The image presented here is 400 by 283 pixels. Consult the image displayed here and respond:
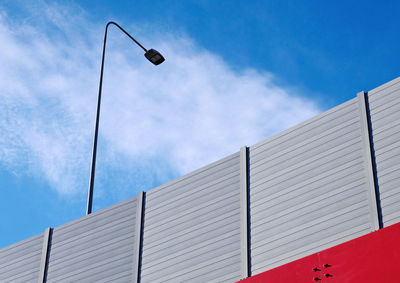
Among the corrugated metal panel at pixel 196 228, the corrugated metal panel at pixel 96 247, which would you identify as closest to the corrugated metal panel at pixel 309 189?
the corrugated metal panel at pixel 196 228

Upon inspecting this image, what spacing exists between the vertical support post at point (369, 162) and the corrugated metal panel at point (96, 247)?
5374 millimetres

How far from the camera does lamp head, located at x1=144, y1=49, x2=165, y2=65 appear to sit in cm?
1753

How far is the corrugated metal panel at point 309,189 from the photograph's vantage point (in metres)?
9.95

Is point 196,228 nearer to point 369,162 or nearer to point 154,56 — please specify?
point 369,162

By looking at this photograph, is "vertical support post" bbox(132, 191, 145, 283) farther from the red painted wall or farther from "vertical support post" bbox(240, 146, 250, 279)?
the red painted wall

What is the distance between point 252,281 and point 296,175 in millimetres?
5056

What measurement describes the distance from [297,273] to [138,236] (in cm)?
757

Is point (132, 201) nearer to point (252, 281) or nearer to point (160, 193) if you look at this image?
point (160, 193)

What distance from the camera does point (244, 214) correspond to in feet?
37.1

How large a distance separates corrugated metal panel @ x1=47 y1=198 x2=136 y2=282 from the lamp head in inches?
223

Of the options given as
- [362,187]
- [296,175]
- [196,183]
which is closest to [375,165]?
[362,187]

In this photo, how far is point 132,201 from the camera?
1338 centimetres

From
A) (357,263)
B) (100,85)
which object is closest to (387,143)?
(357,263)

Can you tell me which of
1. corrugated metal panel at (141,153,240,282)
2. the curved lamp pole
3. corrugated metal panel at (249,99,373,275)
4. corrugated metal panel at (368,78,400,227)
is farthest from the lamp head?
corrugated metal panel at (368,78,400,227)
